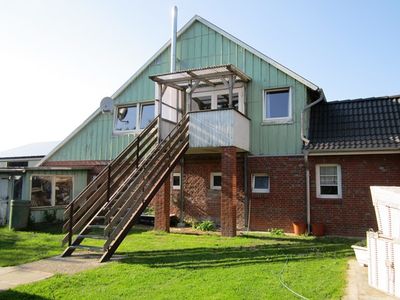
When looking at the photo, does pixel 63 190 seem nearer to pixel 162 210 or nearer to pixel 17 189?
pixel 17 189

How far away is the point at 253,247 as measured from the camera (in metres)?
10.3

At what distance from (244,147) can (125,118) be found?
655cm

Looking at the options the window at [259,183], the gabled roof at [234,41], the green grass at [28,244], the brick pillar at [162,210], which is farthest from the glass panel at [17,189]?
the window at [259,183]

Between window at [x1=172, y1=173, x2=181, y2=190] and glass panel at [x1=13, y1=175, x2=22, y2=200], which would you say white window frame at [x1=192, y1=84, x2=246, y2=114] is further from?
glass panel at [x1=13, y1=175, x2=22, y2=200]

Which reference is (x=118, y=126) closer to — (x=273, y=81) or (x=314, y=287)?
(x=273, y=81)

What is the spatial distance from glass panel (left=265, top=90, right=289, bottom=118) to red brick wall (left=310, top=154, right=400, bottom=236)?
2.51m

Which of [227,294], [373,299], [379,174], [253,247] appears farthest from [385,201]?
[379,174]

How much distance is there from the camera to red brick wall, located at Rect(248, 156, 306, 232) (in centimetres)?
1341

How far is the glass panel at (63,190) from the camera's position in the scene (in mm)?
16391

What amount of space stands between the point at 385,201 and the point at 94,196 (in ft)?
24.6

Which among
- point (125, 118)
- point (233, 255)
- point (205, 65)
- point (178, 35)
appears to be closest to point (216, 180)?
point (205, 65)

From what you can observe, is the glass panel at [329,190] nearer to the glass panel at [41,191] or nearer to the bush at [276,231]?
the bush at [276,231]

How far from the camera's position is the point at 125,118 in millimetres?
17516

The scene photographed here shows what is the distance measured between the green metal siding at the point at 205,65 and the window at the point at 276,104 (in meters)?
0.26
